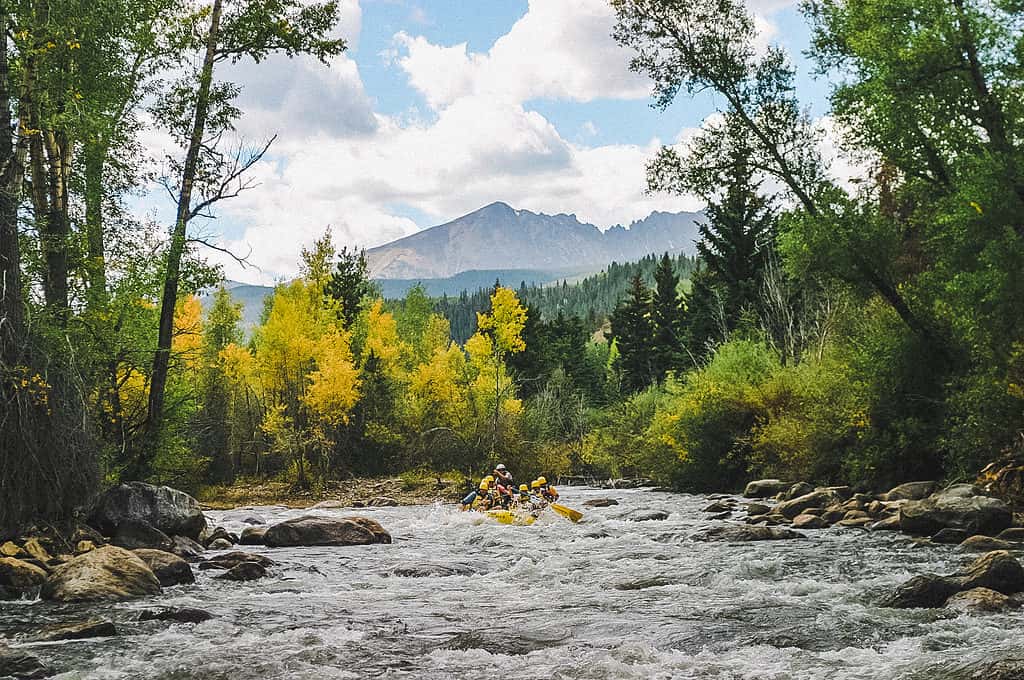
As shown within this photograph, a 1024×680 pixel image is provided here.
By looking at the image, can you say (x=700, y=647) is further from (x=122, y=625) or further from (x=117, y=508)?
(x=117, y=508)

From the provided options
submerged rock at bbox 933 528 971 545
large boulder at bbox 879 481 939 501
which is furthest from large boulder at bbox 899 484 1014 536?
large boulder at bbox 879 481 939 501

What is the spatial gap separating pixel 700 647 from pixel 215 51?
1675cm

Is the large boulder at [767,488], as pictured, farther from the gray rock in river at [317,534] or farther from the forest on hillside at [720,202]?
the gray rock in river at [317,534]

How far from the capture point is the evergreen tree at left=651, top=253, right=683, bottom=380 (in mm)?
53809

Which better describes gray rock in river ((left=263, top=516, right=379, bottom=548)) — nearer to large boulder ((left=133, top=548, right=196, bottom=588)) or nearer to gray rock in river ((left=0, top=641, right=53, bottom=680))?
large boulder ((left=133, top=548, right=196, bottom=588))

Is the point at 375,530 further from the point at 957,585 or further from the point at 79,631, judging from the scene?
the point at 957,585

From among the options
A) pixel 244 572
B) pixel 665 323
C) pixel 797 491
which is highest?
pixel 665 323

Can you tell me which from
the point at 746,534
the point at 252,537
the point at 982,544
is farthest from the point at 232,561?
the point at 982,544

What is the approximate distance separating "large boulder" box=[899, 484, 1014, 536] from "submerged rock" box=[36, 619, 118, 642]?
12767 millimetres

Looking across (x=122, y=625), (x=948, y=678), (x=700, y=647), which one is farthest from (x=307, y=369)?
(x=948, y=678)

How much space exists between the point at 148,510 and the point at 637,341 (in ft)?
162

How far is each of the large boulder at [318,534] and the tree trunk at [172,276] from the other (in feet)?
10.3

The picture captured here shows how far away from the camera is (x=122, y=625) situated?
8359mm

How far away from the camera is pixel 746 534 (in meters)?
15.3
